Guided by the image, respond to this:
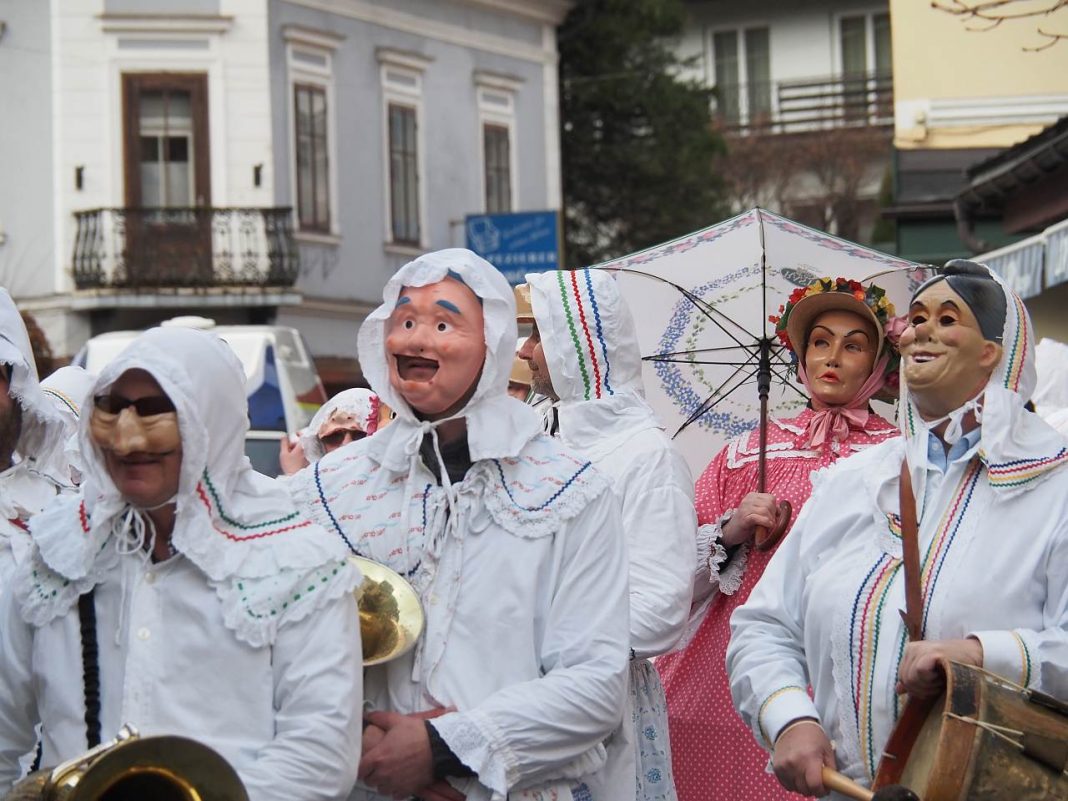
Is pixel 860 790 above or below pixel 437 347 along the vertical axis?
below

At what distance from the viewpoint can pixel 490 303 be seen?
4516 millimetres

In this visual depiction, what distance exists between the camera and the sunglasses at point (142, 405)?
3920 millimetres

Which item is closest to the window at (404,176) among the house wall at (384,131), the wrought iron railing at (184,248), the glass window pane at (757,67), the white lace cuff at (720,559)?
the house wall at (384,131)

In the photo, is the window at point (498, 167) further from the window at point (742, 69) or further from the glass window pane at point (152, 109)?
the window at point (742, 69)

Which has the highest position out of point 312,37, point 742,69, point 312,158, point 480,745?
point 742,69

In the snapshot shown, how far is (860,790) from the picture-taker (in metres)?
4.23

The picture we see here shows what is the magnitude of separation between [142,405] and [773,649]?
159cm

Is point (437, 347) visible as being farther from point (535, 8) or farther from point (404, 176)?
point (535, 8)

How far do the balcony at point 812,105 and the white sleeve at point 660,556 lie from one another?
1654 inches

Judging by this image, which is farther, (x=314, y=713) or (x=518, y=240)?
(x=518, y=240)

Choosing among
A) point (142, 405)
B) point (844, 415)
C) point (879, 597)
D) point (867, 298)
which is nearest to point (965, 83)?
point (867, 298)

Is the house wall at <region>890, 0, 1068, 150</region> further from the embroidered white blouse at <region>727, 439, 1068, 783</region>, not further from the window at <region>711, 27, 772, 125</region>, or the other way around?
the window at <region>711, 27, 772, 125</region>

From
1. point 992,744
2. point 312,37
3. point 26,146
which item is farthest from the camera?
point 312,37

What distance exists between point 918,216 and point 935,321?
1806 cm
